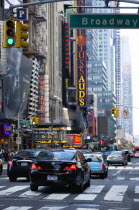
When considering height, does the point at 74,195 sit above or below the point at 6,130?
below

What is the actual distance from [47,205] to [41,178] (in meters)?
4.11

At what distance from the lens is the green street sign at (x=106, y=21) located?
56.1 feet

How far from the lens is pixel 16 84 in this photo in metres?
91.2

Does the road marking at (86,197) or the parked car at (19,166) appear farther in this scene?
the parked car at (19,166)

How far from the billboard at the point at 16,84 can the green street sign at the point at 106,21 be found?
6973 centimetres

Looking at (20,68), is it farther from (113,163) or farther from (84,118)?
(84,118)

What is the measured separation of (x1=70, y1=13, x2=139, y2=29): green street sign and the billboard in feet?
229

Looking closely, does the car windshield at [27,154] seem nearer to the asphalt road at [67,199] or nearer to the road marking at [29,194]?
the asphalt road at [67,199]

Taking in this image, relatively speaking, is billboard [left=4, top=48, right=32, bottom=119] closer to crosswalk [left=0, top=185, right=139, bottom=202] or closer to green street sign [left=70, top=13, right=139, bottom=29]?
crosswalk [left=0, top=185, right=139, bottom=202]

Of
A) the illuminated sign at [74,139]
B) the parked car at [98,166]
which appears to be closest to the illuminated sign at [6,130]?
the parked car at [98,166]

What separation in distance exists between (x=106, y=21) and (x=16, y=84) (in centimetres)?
7479

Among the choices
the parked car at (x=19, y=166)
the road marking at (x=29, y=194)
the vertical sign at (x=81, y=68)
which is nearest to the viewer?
the road marking at (x=29, y=194)

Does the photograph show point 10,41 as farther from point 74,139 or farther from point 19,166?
point 74,139

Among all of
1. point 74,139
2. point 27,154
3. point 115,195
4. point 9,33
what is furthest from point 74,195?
point 74,139
